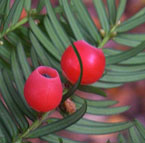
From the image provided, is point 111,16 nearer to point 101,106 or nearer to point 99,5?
point 99,5

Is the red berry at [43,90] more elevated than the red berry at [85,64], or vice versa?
the red berry at [43,90]

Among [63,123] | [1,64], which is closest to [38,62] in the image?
[1,64]

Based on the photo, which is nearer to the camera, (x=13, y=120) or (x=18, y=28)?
(x=13, y=120)

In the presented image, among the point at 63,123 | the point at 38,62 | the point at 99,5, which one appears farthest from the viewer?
the point at 99,5

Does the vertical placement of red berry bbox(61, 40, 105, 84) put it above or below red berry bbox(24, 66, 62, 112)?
below

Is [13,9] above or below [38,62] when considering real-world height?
above

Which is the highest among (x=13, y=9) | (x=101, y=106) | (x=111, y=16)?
(x=13, y=9)

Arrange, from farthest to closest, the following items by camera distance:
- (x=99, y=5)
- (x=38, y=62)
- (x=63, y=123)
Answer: (x=99, y=5)
(x=38, y=62)
(x=63, y=123)
